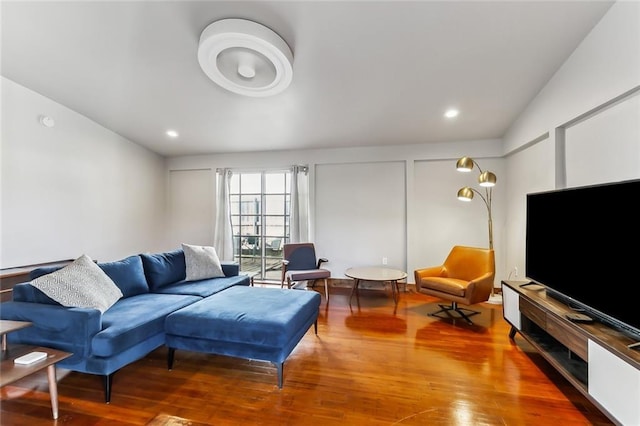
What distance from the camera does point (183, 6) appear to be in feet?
7.39

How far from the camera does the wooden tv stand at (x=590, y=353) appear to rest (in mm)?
1431

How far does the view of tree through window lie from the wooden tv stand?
3739 millimetres

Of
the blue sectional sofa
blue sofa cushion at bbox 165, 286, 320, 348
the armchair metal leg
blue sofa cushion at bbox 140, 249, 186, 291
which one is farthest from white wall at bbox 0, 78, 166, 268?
the armchair metal leg

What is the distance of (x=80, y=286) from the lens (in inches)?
87.0

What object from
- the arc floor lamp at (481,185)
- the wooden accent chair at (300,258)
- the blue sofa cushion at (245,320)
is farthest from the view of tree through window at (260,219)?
the arc floor lamp at (481,185)

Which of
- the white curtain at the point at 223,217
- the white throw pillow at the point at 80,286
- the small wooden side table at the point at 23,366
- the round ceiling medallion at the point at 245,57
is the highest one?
the round ceiling medallion at the point at 245,57

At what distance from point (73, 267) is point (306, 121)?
119 inches

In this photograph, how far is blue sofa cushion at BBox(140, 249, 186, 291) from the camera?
3.11m

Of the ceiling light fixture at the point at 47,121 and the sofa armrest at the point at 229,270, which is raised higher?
the ceiling light fixture at the point at 47,121

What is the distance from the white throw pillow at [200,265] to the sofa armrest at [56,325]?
1.44 metres

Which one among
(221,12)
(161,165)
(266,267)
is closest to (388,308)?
(266,267)

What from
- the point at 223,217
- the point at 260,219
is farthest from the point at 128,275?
the point at 260,219

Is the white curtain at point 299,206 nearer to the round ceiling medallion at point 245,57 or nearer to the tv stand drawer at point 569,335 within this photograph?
the round ceiling medallion at point 245,57

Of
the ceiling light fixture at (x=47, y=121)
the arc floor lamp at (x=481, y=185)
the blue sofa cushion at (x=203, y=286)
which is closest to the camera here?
the blue sofa cushion at (x=203, y=286)
